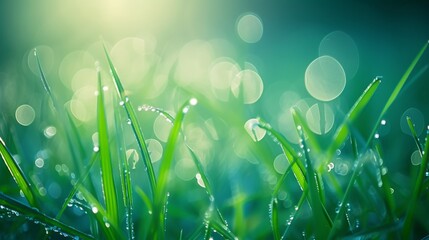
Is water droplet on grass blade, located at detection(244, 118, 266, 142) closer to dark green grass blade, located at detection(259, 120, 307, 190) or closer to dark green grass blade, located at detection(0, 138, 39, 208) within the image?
dark green grass blade, located at detection(259, 120, 307, 190)

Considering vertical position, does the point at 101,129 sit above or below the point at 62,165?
above

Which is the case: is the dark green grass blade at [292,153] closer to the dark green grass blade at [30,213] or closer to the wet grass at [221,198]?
the wet grass at [221,198]

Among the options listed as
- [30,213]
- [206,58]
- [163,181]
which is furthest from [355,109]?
[206,58]

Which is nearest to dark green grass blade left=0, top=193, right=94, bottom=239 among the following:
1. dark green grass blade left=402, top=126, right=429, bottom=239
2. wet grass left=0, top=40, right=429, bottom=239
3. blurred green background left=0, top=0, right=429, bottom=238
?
wet grass left=0, top=40, right=429, bottom=239

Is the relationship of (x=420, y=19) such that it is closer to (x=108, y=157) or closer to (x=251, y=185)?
(x=251, y=185)

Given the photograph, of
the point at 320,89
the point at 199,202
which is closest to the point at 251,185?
the point at 199,202

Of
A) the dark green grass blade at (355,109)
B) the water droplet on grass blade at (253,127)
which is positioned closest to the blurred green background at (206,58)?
the water droplet on grass blade at (253,127)
